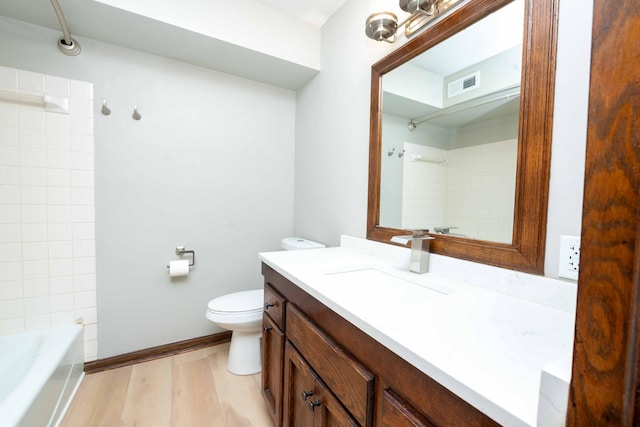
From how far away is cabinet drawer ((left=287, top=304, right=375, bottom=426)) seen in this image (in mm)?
644

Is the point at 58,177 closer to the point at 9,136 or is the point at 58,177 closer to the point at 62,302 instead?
the point at 9,136

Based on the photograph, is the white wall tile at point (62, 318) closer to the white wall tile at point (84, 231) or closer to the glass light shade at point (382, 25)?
the white wall tile at point (84, 231)

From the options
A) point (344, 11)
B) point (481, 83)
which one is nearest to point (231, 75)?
point (344, 11)

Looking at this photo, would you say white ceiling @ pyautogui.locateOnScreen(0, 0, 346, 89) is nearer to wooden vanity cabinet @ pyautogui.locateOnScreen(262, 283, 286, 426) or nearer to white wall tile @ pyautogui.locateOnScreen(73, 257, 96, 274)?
white wall tile @ pyautogui.locateOnScreen(73, 257, 96, 274)

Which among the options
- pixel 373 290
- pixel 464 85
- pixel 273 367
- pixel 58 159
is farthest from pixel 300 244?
pixel 58 159

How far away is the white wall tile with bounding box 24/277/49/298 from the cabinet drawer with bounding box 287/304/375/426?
1.66 metres

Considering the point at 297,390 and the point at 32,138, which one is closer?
the point at 297,390

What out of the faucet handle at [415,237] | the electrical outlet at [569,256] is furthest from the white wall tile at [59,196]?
the electrical outlet at [569,256]

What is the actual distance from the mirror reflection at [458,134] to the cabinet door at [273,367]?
77cm

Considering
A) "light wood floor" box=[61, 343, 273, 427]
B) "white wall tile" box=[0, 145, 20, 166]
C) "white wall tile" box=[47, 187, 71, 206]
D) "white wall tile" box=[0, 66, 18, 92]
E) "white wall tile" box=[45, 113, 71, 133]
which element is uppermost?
"white wall tile" box=[0, 66, 18, 92]

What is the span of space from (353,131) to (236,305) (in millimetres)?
1326

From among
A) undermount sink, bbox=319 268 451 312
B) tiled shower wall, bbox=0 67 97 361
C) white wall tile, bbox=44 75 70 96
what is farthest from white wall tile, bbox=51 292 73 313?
undermount sink, bbox=319 268 451 312

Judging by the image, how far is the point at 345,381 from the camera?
2.34 ft

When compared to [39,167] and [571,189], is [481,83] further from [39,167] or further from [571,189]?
[39,167]
